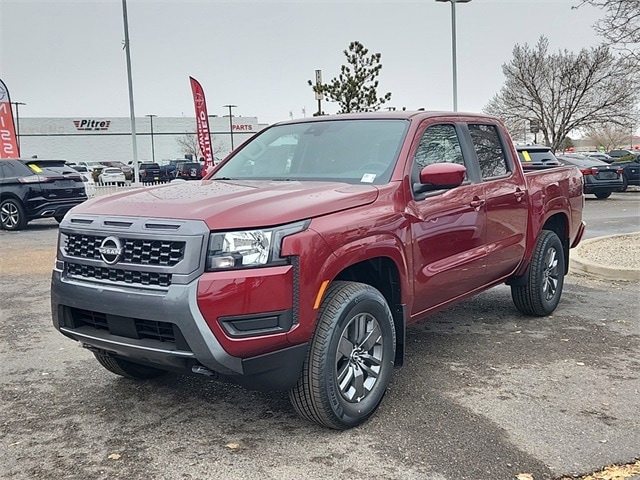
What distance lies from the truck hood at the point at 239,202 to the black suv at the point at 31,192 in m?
11.2

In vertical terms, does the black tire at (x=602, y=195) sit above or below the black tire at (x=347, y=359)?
below

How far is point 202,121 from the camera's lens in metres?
Answer: 25.9

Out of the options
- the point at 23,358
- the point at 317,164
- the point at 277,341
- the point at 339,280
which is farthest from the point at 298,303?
the point at 23,358

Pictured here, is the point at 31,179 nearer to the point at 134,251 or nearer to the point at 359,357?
the point at 134,251

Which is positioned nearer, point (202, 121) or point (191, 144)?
point (202, 121)

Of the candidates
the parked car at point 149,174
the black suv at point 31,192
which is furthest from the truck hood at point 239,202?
the parked car at point 149,174

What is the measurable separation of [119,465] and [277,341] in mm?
1058

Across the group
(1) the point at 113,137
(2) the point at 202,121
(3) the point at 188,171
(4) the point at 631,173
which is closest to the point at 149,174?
(3) the point at 188,171

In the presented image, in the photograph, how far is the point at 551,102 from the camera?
34.8 meters

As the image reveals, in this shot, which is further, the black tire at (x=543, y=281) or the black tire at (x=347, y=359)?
the black tire at (x=543, y=281)

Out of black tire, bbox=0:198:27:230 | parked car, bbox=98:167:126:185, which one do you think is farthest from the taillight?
parked car, bbox=98:167:126:185

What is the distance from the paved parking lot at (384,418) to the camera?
10.8 feet

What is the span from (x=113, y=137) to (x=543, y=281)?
8108 centimetres

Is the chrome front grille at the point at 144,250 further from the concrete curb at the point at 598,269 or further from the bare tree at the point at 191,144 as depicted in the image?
the bare tree at the point at 191,144
